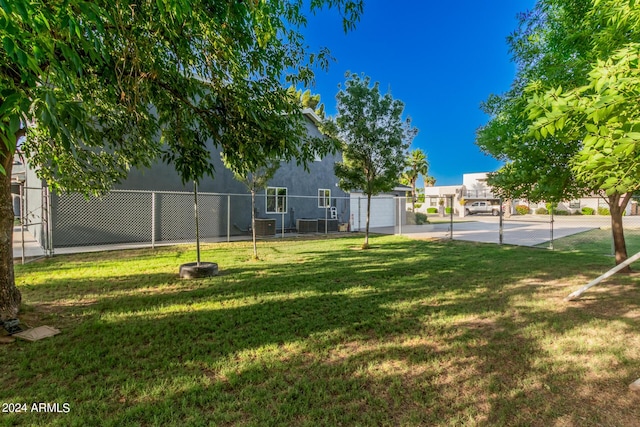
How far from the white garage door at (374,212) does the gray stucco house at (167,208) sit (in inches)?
95.6

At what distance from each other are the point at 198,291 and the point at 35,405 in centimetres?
345

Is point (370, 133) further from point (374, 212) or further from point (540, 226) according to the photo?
point (540, 226)

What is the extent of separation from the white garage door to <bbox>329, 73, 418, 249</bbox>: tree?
7.61 meters

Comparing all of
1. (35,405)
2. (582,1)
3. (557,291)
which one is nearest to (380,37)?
(582,1)

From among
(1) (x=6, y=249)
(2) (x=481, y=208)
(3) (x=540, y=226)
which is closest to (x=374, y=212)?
(3) (x=540, y=226)

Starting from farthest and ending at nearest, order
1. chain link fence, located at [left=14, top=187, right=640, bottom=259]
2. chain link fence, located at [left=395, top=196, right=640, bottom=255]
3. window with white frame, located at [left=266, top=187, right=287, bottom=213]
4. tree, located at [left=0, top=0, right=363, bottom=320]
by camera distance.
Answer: window with white frame, located at [left=266, top=187, right=287, bottom=213]
chain link fence, located at [left=395, top=196, right=640, bottom=255]
chain link fence, located at [left=14, top=187, right=640, bottom=259]
tree, located at [left=0, top=0, right=363, bottom=320]

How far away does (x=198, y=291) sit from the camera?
Result: 19.7 ft

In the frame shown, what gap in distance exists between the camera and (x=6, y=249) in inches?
166

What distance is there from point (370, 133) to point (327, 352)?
9.24m

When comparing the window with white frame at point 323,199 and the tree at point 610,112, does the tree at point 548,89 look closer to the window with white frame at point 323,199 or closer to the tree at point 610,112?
the tree at point 610,112

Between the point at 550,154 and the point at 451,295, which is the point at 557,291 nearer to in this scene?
the point at 451,295

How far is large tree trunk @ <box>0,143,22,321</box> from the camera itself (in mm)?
4090

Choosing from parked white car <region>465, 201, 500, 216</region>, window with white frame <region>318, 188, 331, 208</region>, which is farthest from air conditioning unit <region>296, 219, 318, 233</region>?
parked white car <region>465, 201, 500, 216</region>

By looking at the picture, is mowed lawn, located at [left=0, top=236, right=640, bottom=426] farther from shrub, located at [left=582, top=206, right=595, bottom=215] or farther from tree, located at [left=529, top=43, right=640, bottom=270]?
shrub, located at [left=582, top=206, right=595, bottom=215]
